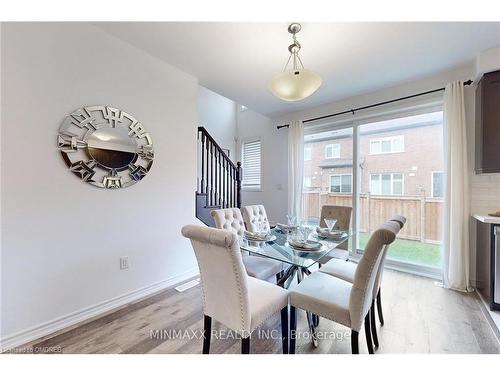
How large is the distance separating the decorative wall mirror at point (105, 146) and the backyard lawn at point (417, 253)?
3.55 m

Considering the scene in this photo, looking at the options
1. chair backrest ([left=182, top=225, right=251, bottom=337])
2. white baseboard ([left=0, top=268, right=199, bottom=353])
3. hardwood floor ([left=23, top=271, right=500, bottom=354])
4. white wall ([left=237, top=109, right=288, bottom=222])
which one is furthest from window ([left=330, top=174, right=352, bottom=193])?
chair backrest ([left=182, top=225, right=251, bottom=337])

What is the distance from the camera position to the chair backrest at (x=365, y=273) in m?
1.19

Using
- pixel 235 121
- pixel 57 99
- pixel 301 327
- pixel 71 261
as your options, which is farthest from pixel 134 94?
pixel 235 121

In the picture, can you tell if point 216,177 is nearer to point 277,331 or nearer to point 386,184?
point 277,331

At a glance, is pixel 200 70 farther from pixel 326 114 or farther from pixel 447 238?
pixel 447 238

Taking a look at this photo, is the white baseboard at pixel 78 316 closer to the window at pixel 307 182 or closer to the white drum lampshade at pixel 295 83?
the white drum lampshade at pixel 295 83

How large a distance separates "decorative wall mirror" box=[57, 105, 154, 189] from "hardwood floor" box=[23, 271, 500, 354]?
1227 mm

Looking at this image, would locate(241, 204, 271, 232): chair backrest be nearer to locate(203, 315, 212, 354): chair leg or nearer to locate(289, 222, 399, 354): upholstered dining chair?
locate(289, 222, 399, 354): upholstered dining chair

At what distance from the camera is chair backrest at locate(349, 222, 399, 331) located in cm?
119

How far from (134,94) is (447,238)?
154 inches

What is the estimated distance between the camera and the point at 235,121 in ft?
17.9

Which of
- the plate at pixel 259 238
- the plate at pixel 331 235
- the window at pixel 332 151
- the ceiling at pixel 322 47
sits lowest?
the plate at pixel 259 238

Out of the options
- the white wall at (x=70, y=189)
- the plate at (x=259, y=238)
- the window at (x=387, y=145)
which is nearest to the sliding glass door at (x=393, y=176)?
the window at (x=387, y=145)

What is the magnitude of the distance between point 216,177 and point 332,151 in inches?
81.1
